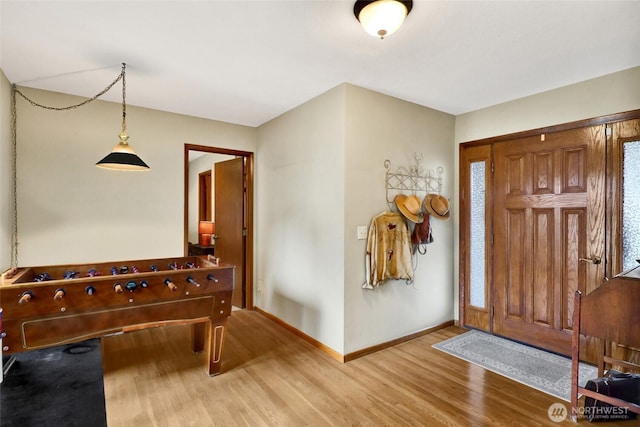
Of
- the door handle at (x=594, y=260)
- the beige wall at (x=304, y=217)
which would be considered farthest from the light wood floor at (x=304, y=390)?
the door handle at (x=594, y=260)

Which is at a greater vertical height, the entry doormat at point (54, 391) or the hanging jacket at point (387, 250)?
the hanging jacket at point (387, 250)

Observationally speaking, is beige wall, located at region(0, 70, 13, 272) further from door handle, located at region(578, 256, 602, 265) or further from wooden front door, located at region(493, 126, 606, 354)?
door handle, located at region(578, 256, 602, 265)

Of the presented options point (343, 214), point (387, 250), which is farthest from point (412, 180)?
point (343, 214)

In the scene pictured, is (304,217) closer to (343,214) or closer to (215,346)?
(343,214)

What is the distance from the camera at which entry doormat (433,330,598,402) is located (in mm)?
2487

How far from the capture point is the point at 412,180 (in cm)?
338

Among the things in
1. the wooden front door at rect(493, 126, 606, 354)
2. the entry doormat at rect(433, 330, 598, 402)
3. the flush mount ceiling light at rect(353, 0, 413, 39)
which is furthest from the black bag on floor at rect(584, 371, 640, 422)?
the flush mount ceiling light at rect(353, 0, 413, 39)

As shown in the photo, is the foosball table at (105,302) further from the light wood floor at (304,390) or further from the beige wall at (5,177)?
the beige wall at (5,177)

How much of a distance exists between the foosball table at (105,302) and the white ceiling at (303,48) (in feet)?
5.23

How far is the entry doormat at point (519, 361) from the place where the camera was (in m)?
2.49

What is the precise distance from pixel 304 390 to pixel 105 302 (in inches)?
59.9

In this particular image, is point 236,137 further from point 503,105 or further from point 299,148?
point 503,105

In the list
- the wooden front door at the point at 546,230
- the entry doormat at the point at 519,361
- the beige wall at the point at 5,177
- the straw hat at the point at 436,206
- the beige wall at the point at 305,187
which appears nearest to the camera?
the entry doormat at the point at 519,361

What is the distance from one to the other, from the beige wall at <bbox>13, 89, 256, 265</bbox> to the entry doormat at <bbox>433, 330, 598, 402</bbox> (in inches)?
129
